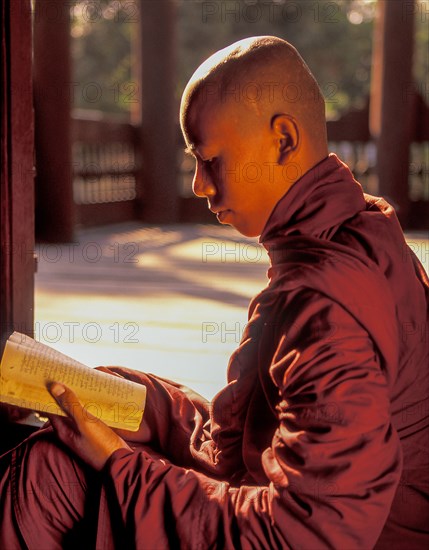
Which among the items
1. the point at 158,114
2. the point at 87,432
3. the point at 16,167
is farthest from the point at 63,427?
the point at 158,114

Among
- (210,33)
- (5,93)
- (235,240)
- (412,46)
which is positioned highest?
(210,33)

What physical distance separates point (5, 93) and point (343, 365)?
1168mm

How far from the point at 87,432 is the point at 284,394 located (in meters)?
0.32

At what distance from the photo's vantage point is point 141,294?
3836 millimetres

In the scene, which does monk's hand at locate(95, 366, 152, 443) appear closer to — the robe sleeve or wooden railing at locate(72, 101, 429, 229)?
the robe sleeve

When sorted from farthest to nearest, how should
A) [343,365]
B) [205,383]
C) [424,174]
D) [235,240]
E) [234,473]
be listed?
1. [424,174]
2. [235,240]
3. [205,383]
4. [234,473]
5. [343,365]

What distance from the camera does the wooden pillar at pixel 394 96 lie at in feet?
19.9

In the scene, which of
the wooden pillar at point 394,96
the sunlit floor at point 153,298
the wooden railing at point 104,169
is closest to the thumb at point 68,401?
the sunlit floor at point 153,298

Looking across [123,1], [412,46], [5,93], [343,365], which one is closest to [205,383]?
[5,93]

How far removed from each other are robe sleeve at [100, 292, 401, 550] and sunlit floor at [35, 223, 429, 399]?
→ 113 centimetres

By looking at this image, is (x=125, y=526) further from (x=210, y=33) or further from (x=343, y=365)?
(x=210, y=33)

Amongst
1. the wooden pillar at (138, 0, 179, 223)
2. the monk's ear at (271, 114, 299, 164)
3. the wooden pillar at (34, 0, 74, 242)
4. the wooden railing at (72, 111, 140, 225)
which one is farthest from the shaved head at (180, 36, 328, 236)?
the wooden pillar at (138, 0, 179, 223)

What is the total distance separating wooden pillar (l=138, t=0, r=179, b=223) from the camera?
21.8 ft

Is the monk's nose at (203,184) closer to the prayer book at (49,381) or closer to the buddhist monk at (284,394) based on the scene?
the buddhist monk at (284,394)
